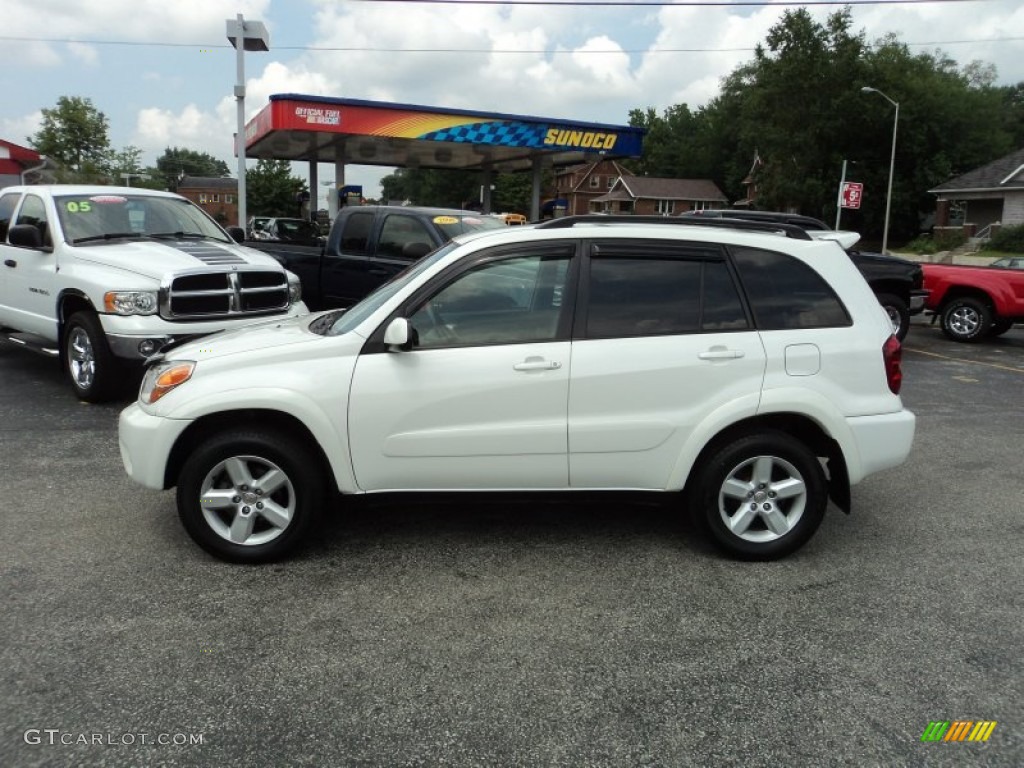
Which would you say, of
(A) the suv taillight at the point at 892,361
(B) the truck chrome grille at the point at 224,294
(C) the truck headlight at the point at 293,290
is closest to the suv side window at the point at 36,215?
(B) the truck chrome grille at the point at 224,294

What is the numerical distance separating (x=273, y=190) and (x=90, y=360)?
6708cm

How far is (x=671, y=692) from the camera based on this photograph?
9.86 ft

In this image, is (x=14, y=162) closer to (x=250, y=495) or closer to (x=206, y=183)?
(x=250, y=495)

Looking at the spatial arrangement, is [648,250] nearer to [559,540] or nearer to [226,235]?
[559,540]

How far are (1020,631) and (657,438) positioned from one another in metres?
1.81

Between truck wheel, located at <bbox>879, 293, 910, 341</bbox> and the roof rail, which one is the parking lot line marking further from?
the roof rail

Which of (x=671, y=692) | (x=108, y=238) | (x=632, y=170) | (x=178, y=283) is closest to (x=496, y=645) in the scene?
(x=671, y=692)

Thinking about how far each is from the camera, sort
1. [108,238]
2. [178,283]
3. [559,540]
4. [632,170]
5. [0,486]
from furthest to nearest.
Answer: [632,170]
[108,238]
[178,283]
[0,486]
[559,540]

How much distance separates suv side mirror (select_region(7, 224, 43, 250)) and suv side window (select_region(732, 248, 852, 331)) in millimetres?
6817

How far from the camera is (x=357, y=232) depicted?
10.1 metres

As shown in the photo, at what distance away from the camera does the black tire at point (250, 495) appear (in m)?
3.89

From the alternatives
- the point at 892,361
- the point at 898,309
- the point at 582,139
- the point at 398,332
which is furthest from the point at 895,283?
the point at 582,139

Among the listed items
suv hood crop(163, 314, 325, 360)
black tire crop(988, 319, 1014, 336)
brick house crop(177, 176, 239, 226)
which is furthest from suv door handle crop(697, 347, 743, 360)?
brick house crop(177, 176, 239, 226)

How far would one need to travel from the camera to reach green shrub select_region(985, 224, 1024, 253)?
4103cm
